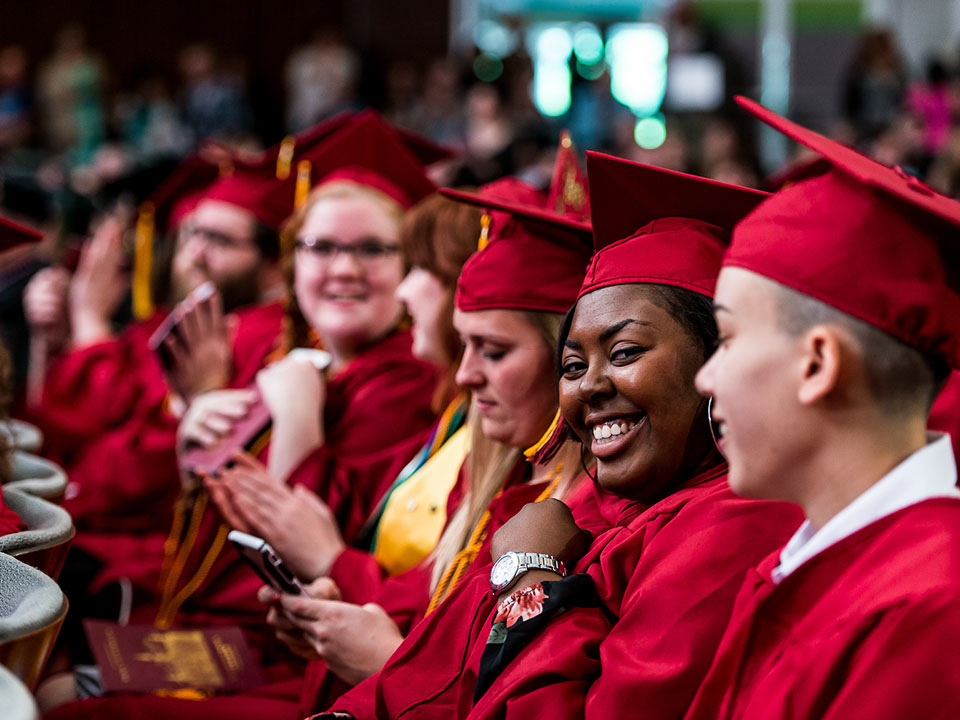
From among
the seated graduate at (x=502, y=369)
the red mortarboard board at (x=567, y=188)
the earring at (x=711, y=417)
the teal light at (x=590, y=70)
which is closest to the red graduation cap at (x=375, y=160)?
the red mortarboard board at (x=567, y=188)

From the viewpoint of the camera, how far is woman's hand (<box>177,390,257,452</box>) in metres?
3.03

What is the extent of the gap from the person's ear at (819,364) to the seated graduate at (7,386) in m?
1.19

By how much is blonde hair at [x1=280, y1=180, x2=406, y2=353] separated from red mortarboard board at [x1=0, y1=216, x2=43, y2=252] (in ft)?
3.78

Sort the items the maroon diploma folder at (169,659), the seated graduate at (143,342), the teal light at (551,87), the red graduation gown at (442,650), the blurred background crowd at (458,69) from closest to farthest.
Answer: the red graduation gown at (442,650), the maroon diploma folder at (169,659), the seated graduate at (143,342), the blurred background crowd at (458,69), the teal light at (551,87)

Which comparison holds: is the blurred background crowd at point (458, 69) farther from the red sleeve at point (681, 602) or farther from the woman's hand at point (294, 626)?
the red sleeve at point (681, 602)

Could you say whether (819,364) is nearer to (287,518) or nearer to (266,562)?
(266,562)

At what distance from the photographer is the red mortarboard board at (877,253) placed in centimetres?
117

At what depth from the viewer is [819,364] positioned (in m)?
1.18

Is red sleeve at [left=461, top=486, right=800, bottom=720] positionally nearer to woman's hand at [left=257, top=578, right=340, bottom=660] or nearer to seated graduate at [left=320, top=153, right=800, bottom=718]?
seated graduate at [left=320, top=153, right=800, bottom=718]

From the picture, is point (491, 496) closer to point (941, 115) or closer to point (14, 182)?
point (14, 182)

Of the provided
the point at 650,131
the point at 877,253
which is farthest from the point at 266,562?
the point at 650,131

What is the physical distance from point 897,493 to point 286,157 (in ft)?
9.43

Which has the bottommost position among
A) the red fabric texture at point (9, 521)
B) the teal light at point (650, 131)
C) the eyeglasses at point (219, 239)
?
the teal light at point (650, 131)

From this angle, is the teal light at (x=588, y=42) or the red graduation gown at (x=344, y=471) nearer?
the red graduation gown at (x=344, y=471)
